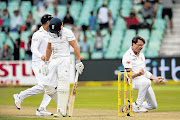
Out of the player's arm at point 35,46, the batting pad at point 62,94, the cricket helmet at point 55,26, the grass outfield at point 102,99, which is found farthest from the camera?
the grass outfield at point 102,99

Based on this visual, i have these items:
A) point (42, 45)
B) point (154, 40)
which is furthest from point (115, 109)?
point (154, 40)

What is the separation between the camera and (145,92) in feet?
37.6

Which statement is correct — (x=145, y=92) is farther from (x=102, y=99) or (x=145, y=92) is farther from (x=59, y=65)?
(x=102, y=99)

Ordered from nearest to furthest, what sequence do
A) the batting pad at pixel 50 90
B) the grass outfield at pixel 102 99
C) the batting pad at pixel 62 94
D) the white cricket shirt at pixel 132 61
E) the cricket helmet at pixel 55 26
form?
the cricket helmet at pixel 55 26 → the batting pad at pixel 62 94 → the batting pad at pixel 50 90 → the white cricket shirt at pixel 132 61 → the grass outfield at pixel 102 99

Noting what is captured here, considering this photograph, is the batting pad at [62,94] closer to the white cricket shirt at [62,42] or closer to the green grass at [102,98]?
the white cricket shirt at [62,42]

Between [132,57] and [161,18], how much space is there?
1413cm

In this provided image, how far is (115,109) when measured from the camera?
12.8 metres

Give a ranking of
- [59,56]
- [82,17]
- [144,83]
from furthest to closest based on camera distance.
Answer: [82,17] < [144,83] < [59,56]

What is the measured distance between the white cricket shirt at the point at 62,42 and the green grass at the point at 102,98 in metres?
3.37

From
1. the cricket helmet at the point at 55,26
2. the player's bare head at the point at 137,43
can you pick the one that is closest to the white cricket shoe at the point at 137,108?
the player's bare head at the point at 137,43

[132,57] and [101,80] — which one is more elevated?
[132,57]

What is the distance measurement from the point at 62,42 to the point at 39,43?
59.1 inches

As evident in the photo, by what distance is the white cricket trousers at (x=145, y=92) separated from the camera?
37.5 feet

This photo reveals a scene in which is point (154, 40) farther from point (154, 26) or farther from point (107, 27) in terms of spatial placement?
point (107, 27)
